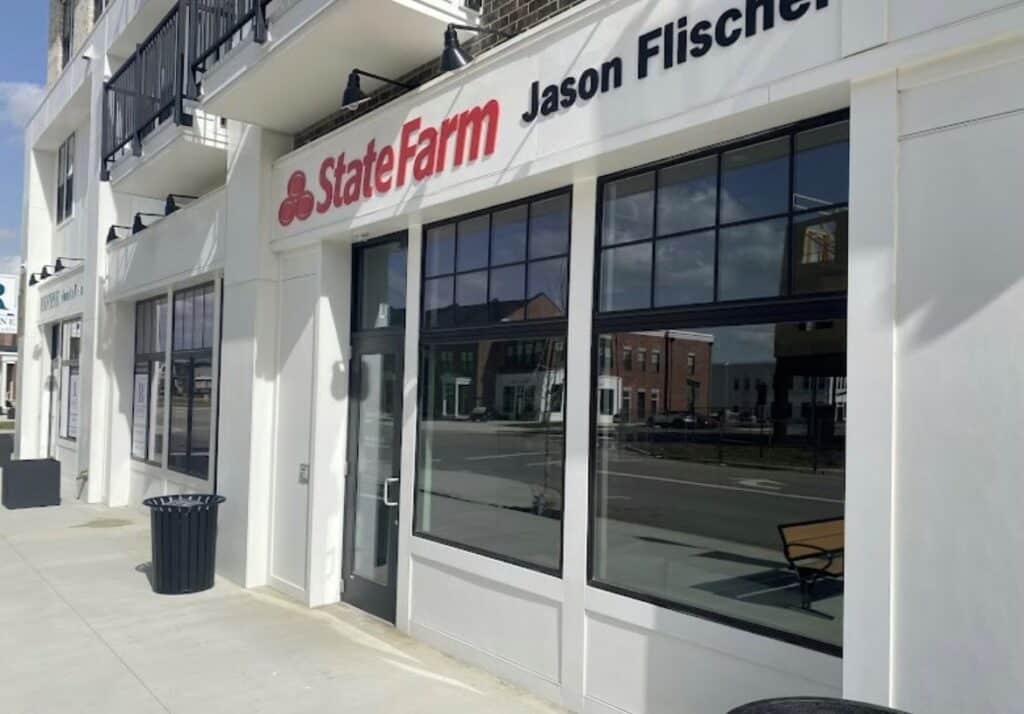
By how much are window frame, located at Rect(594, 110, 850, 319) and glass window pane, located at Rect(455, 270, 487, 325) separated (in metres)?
1.23

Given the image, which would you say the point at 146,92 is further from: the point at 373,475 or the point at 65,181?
the point at 65,181

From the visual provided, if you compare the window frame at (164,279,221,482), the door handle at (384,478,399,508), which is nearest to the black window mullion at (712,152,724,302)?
the door handle at (384,478,399,508)

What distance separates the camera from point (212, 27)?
8633 millimetres

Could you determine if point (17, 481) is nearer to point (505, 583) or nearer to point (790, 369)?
point (505, 583)

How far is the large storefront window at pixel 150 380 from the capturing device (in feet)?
38.5

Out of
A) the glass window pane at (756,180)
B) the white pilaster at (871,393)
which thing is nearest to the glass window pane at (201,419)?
the glass window pane at (756,180)

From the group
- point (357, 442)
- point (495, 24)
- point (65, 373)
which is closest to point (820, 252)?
point (495, 24)

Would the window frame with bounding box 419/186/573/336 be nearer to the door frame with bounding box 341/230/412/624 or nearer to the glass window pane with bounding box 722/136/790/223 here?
the door frame with bounding box 341/230/412/624

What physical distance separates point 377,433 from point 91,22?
1273 cm

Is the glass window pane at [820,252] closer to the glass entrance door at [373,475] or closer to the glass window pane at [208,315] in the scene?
the glass entrance door at [373,475]

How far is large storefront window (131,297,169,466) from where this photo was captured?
1173cm

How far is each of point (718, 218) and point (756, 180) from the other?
286mm

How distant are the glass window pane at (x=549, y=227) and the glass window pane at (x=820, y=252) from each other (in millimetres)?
1656

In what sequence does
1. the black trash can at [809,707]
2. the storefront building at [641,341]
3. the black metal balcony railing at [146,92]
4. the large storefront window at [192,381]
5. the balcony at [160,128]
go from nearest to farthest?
the black trash can at [809,707]
the storefront building at [641,341]
the balcony at [160,128]
the black metal balcony railing at [146,92]
the large storefront window at [192,381]
